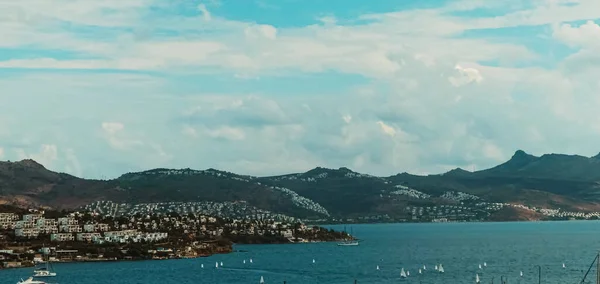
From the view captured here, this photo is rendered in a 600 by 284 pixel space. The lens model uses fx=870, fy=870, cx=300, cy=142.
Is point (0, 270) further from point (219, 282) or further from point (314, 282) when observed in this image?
point (314, 282)

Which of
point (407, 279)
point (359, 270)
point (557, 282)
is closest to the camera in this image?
point (557, 282)

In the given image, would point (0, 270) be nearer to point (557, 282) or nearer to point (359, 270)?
point (359, 270)

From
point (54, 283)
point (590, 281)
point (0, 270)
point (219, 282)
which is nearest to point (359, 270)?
point (219, 282)

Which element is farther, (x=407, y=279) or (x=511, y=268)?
(x=511, y=268)

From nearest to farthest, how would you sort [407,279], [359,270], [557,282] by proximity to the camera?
[557,282]
[407,279]
[359,270]

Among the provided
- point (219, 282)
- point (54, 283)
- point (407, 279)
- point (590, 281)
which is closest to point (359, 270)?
point (407, 279)

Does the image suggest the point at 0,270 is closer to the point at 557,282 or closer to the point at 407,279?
the point at 407,279

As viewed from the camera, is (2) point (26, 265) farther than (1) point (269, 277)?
Yes

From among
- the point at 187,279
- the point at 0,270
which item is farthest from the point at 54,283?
the point at 0,270
